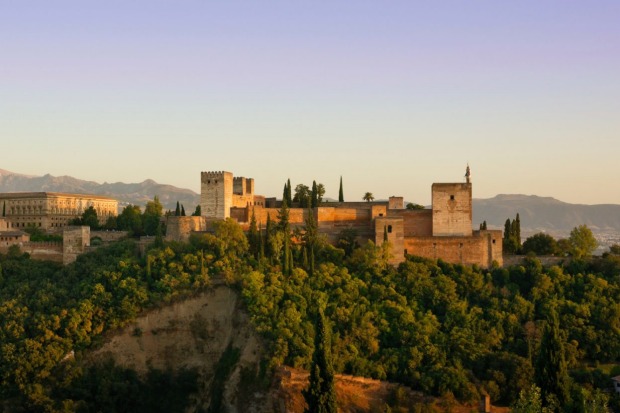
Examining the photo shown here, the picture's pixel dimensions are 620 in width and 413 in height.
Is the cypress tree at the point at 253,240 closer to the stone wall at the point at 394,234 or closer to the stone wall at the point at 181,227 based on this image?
the stone wall at the point at 181,227

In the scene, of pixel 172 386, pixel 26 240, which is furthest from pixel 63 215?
pixel 172 386

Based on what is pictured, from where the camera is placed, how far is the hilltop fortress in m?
45.2

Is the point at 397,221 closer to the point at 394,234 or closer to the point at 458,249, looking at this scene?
the point at 394,234

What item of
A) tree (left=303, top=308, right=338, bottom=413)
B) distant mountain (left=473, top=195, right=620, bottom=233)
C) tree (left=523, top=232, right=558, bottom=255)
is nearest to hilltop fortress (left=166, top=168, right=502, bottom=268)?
tree (left=523, top=232, right=558, bottom=255)

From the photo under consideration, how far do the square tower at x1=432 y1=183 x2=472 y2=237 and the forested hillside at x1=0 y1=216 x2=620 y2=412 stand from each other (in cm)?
231

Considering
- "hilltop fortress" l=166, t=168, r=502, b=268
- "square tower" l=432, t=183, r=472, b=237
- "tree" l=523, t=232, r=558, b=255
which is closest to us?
"hilltop fortress" l=166, t=168, r=502, b=268

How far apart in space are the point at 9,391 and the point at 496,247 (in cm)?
2558

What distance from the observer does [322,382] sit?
32.1m

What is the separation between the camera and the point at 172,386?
41.1 meters

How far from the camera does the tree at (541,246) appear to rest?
4834 centimetres

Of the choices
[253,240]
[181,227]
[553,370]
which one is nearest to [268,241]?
[253,240]

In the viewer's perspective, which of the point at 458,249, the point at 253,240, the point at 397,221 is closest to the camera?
the point at 397,221

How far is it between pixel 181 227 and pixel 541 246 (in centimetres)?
→ 2054

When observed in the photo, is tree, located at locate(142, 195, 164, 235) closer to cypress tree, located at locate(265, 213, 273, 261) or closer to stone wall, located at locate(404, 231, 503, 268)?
cypress tree, located at locate(265, 213, 273, 261)
